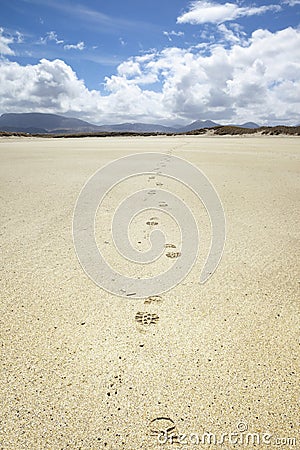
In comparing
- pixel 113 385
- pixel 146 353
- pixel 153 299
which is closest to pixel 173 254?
pixel 153 299

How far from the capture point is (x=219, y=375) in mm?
1882

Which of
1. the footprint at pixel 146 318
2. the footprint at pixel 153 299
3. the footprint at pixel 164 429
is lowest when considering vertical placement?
the footprint at pixel 164 429

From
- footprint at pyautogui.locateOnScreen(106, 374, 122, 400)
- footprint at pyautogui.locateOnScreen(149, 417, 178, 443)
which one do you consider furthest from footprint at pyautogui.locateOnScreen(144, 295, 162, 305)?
footprint at pyautogui.locateOnScreen(149, 417, 178, 443)

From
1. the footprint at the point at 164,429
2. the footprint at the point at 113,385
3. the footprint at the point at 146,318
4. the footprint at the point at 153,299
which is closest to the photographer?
the footprint at the point at 164,429

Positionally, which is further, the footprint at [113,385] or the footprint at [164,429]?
the footprint at [113,385]

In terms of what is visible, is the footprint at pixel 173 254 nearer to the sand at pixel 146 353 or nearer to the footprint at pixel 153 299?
the sand at pixel 146 353

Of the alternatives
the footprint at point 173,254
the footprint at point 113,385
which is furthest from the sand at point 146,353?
the footprint at point 173,254

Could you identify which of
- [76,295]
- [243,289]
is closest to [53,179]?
[76,295]

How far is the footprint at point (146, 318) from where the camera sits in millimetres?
2376

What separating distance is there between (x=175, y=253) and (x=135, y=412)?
214cm

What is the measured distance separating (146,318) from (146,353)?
40cm

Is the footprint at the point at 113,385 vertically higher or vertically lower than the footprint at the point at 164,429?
higher

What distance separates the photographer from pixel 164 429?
1574 mm

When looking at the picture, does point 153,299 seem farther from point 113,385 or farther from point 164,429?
point 164,429
